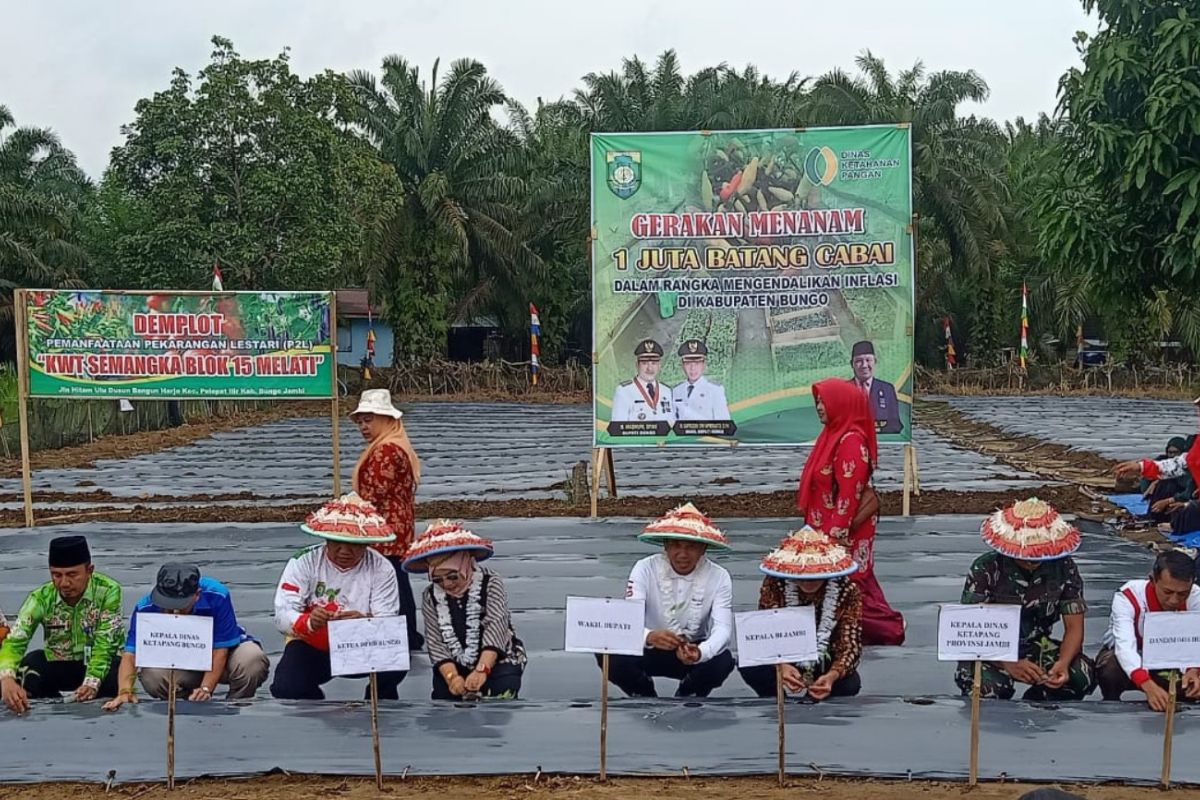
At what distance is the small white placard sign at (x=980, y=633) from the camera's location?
4008 mm

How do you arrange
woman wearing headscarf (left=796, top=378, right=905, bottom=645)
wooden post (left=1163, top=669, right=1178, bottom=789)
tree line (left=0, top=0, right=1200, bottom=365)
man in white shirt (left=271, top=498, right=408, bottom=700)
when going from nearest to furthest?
wooden post (left=1163, top=669, right=1178, bottom=789) → man in white shirt (left=271, top=498, right=408, bottom=700) → woman wearing headscarf (left=796, top=378, right=905, bottom=645) → tree line (left=0, top=0, right=1200, bottom=365)

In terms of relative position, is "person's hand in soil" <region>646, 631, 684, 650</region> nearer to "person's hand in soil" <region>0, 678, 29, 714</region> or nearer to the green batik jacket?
the green batik jacket

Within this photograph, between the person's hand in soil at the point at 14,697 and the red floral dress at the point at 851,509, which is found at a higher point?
the red floral dress at the point at 851,509

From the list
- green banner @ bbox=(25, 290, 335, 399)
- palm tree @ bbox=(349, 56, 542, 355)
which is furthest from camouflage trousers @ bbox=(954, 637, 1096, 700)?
palm tree @ bbox=(349, 56, 542, 355)

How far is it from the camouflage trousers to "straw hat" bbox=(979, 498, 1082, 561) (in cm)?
37

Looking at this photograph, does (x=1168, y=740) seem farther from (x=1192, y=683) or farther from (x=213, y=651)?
(x=213, y=651)

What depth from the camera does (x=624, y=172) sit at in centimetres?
936

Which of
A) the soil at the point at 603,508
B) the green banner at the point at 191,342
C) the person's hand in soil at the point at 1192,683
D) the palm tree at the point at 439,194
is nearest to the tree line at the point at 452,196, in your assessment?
the palm tree at the point at 439,194

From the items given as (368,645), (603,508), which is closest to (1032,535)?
(368,645)

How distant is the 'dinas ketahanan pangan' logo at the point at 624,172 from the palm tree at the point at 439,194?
56.9ft

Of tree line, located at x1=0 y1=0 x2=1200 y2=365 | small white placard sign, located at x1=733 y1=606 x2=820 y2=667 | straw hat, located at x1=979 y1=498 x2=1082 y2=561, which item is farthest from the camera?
tree line, located at x1=0 y1=0 x2=1200 y2=365

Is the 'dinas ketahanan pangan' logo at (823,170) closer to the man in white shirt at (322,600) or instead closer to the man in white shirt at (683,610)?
the man in white shirt at (683,610)

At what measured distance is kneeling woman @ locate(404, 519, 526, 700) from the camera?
15.8 feet

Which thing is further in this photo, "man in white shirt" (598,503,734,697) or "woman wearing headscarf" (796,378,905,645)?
"woman wearing headscarf" (796,378,905,645)
